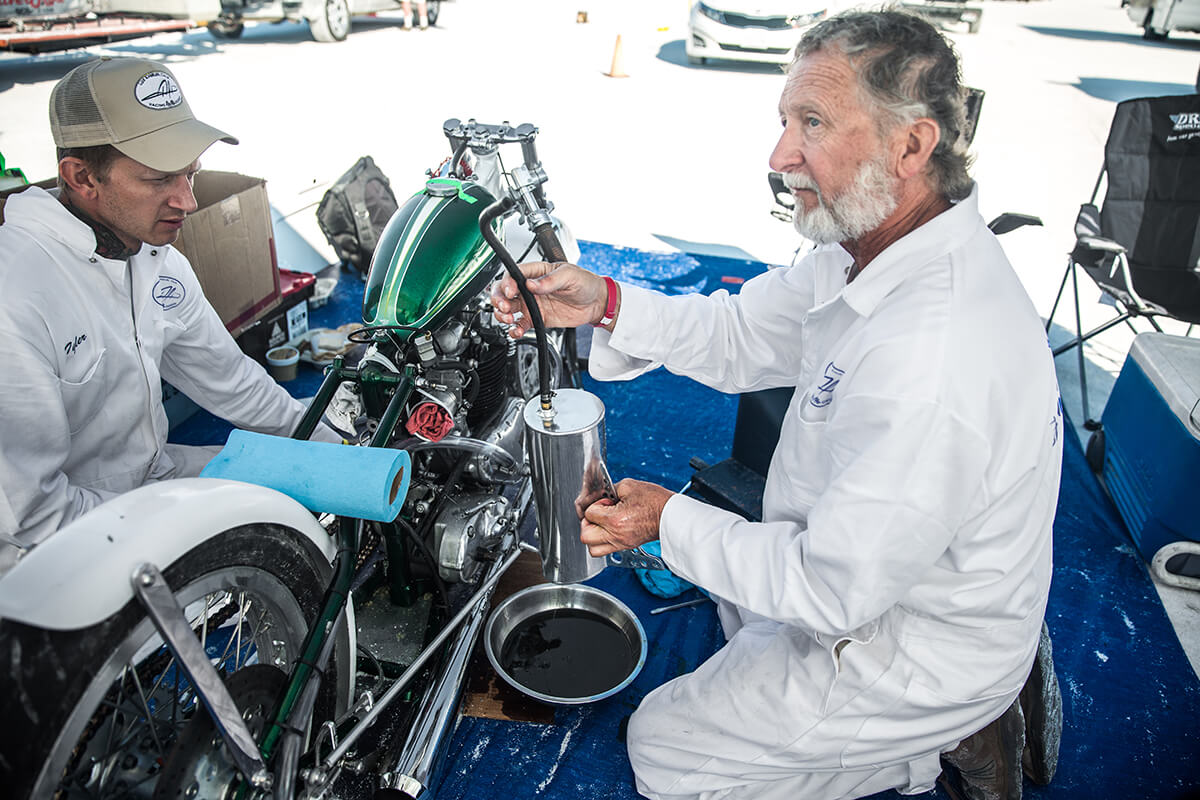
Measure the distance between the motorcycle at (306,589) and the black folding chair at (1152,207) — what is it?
9.12 feet

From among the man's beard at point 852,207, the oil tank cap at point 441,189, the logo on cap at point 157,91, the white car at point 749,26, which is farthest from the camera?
the white car at point 749,26

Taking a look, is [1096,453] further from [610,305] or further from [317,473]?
[317,473]

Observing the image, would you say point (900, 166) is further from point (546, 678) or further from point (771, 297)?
point (546, 678)

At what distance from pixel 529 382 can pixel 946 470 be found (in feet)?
5.27

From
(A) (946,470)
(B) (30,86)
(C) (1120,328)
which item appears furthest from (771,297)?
(B) (30,86)

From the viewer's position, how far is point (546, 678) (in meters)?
1.99

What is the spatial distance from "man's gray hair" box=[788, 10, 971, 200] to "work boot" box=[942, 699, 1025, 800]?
1.11 m

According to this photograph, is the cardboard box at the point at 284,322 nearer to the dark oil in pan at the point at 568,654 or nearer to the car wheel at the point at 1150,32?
the dark oil in pan at the point at 568,654

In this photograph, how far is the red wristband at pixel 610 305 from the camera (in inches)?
72.1

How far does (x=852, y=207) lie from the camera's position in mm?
1473

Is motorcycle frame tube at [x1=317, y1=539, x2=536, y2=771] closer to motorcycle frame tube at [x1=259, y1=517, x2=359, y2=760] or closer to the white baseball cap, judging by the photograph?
motorcycle frame tube at [x1=259, y1=517, x2=359, y2=760]

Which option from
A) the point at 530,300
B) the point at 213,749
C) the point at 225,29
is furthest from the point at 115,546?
the point at 225,29

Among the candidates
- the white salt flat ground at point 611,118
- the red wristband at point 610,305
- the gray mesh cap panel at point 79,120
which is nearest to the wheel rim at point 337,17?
the white salt flat ground at point 611,118

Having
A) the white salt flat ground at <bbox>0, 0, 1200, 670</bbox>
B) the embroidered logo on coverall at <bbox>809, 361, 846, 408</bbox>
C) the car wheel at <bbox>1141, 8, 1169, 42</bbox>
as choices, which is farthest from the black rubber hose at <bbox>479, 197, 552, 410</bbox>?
the car wheel at <bbox>1141, 8, 1169, 42</bbox>
